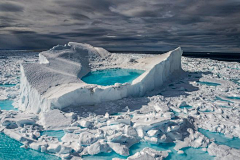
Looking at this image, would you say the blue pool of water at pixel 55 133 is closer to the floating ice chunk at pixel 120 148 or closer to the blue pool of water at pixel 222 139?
the floating ice chunk at pixel 120 148

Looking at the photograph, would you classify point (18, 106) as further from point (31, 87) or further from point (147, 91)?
point (147, 91)

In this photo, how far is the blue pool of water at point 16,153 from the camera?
14.6 feet

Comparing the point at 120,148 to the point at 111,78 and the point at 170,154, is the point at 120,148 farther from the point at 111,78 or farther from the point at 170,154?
the point at 111,78

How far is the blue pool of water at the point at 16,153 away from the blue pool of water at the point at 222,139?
4864 mm

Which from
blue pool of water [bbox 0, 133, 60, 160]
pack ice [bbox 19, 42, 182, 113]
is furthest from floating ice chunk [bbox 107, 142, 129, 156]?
pack ice [bbox 19, 42, 182, 113]

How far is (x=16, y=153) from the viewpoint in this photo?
15.1 feet

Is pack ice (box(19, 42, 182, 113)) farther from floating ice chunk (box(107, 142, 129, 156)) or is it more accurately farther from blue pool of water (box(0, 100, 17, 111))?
floating ice chunk (box(107, 142, 129, 156))

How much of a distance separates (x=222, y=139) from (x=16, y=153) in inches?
247

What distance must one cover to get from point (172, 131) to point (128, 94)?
380cm

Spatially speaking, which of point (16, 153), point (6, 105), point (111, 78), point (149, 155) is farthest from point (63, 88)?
point (111, 78)

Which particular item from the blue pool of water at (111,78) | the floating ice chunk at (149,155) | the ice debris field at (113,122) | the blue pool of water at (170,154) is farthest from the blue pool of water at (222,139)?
the blue pool of water at (111,78)

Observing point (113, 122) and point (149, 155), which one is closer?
point (149, 155)

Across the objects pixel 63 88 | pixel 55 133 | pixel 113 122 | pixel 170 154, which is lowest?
pixel 170 154

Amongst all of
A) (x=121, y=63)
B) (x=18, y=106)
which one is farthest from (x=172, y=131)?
(x=121, y=63)
